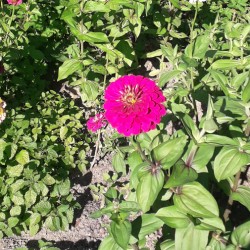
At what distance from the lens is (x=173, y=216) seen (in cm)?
165

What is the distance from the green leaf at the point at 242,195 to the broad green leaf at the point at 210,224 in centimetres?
23

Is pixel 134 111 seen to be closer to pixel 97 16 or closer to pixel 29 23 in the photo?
pixel 97 16

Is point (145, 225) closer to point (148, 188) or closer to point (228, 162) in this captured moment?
point (148, 188)

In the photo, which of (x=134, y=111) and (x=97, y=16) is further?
(x=97, y=16)

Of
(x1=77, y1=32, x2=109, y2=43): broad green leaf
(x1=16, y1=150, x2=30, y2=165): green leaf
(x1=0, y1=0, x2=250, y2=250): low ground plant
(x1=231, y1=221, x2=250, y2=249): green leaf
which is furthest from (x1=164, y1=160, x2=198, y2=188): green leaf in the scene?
(x1=16, y1=150, x2=30, y2=165): green leaf

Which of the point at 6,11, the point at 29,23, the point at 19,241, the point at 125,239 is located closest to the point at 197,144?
the point at 125,239

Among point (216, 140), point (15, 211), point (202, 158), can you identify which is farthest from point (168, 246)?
point (15, 211)

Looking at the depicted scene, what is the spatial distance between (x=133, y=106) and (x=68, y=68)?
0.99 metres

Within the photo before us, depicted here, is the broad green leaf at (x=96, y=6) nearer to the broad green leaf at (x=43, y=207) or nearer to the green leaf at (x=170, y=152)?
the green leaf at (x=170, y=152)

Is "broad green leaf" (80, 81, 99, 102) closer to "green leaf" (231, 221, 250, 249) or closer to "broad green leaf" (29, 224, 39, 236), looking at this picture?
"broad green leaf" (29, 224, 39, 236)

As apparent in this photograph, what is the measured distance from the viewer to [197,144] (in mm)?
1524

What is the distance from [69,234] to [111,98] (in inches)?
45.5

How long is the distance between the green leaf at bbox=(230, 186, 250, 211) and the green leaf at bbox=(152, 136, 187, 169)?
0.46 metres

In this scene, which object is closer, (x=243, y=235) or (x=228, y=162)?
(x=228, y=162)
